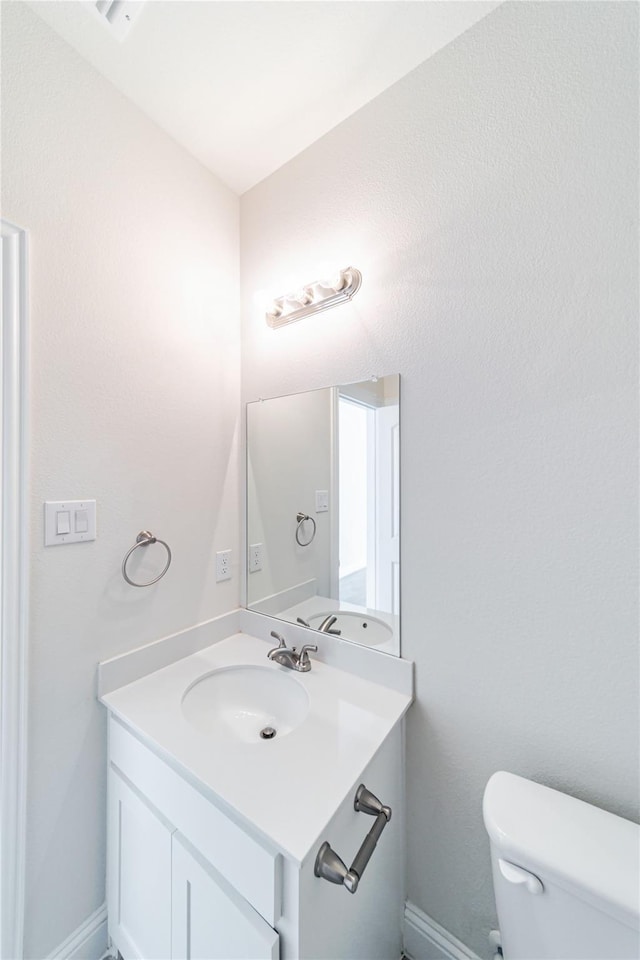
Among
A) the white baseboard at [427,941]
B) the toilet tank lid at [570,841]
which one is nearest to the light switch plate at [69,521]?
the toilet tank lid at [570,841]

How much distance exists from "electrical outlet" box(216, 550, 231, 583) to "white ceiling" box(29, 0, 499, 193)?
5.04ft

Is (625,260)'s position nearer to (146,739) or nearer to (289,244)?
(289,244)

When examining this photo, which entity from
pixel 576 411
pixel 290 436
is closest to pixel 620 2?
pixel 576 411

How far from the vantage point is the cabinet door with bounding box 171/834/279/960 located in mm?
689

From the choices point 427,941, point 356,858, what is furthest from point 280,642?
point 427,941

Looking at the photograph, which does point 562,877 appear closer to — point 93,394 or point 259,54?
point 93,394

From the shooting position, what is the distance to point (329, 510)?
1.30 m

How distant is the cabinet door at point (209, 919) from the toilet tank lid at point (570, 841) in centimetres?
50

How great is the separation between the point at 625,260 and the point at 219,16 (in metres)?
1.21

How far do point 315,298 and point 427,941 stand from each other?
6.57 feet

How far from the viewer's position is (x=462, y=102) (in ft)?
3.19

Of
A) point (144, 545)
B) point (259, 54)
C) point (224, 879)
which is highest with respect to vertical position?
point (259, 54)

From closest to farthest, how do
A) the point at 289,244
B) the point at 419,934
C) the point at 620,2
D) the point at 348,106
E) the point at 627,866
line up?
the point at 627,866 → the point at 620,2 → the point at 419,934 → the point at 348,106 → the point at 289,244

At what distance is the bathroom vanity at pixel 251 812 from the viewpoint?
2.25ft
